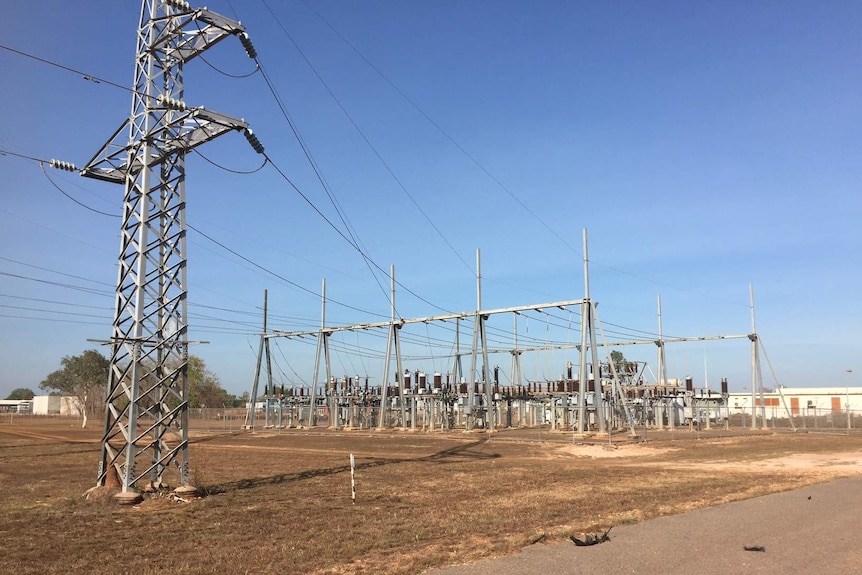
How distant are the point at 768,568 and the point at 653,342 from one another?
5070 centimetres

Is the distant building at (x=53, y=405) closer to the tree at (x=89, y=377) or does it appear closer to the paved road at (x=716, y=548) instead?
the tree at (x=89, y=377)

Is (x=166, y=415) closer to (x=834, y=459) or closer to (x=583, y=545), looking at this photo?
(x=583, y=545)

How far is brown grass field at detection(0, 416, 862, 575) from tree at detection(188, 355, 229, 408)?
81.6 m

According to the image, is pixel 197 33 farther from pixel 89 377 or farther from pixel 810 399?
pixel 89 377

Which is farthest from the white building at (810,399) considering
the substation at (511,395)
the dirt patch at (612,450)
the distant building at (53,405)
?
the distant building at (53,405)

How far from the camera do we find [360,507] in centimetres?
1489

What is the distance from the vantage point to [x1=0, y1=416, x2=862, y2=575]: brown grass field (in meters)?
9.94

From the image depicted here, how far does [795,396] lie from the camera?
277 feet

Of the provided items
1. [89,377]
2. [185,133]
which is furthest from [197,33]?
[89,377]

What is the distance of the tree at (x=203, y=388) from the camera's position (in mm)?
108938

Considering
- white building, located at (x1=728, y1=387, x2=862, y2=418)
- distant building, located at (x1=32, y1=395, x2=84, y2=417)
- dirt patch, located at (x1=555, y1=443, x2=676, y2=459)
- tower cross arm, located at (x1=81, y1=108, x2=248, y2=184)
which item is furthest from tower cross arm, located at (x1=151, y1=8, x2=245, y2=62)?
distant building, located at (x1=32, y1=395, x2=84, y2=417)

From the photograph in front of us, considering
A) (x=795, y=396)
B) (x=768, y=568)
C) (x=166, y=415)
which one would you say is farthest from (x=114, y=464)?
(x=795, y=396)

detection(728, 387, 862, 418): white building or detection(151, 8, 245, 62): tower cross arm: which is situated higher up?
detection(151, 8, 245, 62): tower cross arm

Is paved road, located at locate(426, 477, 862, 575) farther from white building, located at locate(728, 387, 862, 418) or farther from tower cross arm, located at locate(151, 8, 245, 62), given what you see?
white building, located at locate(728, 387, 862, 418)
